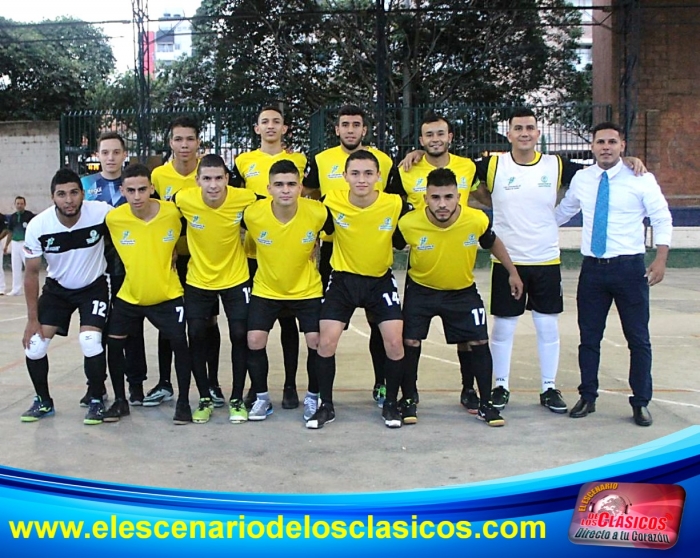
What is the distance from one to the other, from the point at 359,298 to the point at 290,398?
0.89 meters

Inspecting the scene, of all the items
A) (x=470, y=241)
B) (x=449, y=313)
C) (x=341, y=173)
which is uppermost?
(x=341, y=173)

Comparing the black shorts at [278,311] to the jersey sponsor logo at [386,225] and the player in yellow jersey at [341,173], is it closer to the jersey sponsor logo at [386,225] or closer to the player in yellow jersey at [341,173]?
the player in yellow jersey at [341,173]

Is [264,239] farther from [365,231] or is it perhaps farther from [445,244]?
[445,244]

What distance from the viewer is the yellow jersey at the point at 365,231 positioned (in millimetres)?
5035

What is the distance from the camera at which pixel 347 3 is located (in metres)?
25.4

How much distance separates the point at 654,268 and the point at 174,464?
3.01m

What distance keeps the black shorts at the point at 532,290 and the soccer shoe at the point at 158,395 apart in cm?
234

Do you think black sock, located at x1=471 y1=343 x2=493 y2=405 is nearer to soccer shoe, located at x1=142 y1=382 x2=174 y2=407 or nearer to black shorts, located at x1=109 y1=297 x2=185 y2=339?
black shorts, located at x1=109 y1=297 x2=185 y2=339

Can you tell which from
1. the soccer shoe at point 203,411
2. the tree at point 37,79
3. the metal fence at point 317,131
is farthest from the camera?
the tree at point 37,79

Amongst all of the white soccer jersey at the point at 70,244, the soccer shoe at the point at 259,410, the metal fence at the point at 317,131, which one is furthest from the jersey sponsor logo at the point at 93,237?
the metal fence at the point at 317,131

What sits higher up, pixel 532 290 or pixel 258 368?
pixel 532 290

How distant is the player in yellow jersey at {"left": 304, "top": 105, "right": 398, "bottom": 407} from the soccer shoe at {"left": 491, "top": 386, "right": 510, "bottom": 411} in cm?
73

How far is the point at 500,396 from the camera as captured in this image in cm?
534

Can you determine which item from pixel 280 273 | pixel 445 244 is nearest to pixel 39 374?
pixel 280 273
